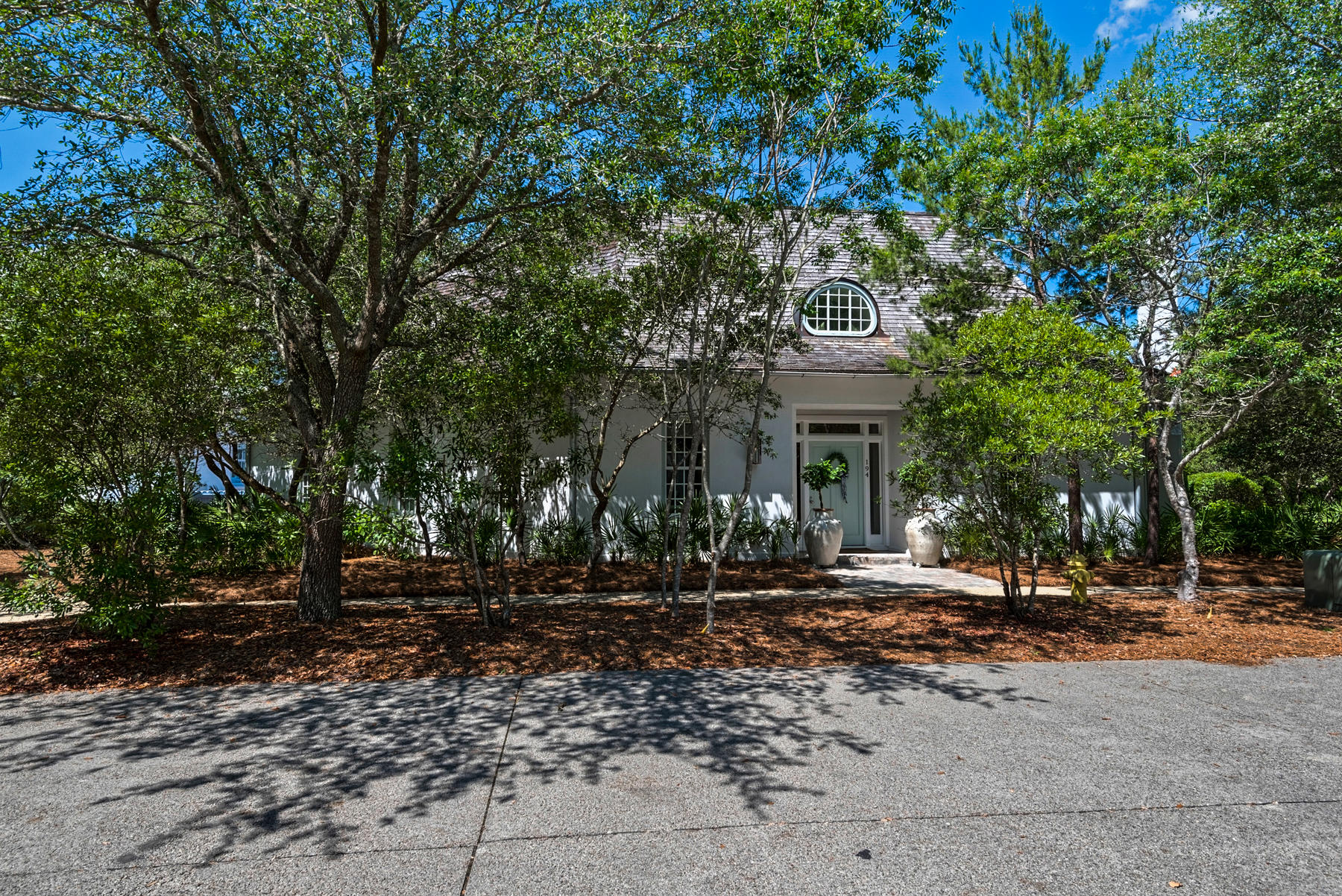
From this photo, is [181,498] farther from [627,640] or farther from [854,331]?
[854,331]

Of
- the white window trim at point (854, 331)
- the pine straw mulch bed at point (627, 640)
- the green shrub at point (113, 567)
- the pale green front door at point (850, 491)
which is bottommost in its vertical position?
the pine straw mulch bed at point (627, 640)

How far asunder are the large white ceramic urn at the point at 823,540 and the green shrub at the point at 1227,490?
9.08 meters

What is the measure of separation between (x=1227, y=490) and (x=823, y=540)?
38.3 feet

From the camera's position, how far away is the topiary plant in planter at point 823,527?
12.5m

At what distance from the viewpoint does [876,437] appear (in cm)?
1444

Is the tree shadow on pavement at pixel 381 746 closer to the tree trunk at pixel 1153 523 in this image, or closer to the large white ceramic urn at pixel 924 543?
the large white ceramic urn at pixel 924 543

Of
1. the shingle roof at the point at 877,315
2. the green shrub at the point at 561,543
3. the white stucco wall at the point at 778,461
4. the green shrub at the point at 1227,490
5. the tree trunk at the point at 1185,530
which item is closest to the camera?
the tree trunk at the point at 1185,530

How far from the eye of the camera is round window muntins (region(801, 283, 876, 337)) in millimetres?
14109

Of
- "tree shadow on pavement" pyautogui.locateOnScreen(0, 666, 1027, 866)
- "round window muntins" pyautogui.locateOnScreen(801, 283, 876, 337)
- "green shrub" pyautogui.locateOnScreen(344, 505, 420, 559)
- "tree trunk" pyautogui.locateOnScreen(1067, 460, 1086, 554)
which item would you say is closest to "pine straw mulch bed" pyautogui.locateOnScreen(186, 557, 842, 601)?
"green shrub" pyautogui.locateOnScreen(344, 505, 420, 559)

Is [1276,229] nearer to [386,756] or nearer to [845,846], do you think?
[845,846]

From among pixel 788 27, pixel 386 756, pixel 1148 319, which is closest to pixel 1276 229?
pixel 1148 319

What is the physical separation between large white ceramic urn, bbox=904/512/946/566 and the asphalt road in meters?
6.48

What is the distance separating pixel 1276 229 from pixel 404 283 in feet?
30.9

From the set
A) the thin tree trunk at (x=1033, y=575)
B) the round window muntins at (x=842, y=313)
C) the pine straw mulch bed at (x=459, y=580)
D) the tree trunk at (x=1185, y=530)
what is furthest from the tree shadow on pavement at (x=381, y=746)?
the round window muntins at (x=842, y=313)
